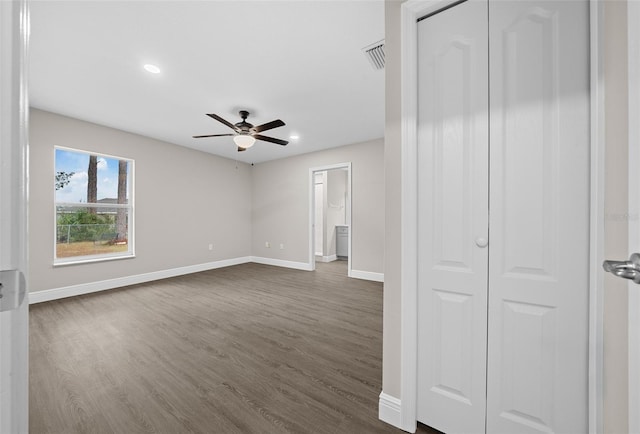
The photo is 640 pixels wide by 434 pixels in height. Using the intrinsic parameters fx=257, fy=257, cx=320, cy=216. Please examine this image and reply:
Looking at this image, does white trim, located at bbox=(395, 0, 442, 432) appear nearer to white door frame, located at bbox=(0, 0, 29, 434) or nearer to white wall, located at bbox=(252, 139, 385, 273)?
white door frame, located at bbox=(0, 0, 29, 434)

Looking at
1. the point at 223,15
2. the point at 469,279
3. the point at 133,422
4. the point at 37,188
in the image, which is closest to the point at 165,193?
the point at 37,188

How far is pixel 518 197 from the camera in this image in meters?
1.18

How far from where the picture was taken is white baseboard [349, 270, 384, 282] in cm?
469

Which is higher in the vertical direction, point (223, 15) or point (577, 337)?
point (223, 15)

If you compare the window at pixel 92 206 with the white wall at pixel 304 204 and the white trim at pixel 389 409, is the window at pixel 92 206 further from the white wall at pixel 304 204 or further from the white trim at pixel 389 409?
the white trim at pixel 389 409

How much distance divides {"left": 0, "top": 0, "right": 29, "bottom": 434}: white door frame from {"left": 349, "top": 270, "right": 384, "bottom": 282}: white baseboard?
178 inches

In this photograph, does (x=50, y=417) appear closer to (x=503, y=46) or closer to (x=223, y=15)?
(x=223, y=15)

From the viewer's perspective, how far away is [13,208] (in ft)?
1.54

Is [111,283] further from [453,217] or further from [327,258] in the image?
[453,217]

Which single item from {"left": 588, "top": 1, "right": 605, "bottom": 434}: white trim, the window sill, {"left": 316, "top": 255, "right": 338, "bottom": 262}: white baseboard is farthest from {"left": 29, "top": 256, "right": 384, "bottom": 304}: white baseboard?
{"left": 588, "top": 1, "right": 605, "bottom": 434}: white trim

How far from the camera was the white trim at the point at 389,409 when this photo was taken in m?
1.42

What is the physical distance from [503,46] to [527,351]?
1417 millimetres
